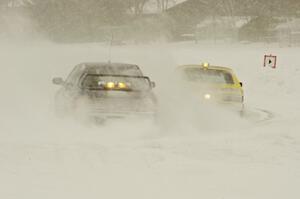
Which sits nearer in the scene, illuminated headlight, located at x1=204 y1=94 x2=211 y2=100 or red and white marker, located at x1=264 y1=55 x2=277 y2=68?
illuminated headlight, located at x1=204 y1=94 x2=211 y2=100

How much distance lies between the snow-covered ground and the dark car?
0.25m

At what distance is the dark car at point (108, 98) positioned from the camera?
12117 mm

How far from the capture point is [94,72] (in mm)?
13195

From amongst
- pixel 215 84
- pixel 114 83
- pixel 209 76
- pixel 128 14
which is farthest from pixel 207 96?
pixel 128 14

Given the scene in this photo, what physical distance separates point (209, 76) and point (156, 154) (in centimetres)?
581

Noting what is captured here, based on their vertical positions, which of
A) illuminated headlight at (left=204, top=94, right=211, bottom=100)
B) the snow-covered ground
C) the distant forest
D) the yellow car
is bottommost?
the snow-covered ground

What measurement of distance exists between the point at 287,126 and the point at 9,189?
8372 millimetres

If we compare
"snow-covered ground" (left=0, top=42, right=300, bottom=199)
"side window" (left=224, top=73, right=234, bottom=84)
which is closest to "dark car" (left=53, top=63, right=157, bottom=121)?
"snow-covered ground" (left=0, top=42, right=300, bottom=199)

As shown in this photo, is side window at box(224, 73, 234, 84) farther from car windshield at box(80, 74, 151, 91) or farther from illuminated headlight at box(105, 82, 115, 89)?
illuminated headlight at box(105, 82, 115, 89)

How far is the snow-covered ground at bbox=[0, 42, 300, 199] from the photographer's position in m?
7.57

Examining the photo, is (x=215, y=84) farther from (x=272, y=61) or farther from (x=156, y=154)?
(x=272, y=61)

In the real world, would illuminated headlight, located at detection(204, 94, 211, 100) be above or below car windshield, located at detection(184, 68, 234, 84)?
below

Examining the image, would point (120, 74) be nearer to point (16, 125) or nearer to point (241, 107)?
point (16, 125)

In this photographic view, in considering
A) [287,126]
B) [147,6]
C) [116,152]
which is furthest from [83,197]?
[147,6]
